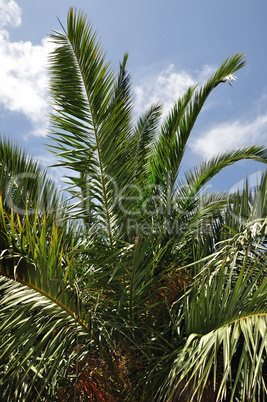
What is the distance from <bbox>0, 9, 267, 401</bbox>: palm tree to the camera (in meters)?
1.96

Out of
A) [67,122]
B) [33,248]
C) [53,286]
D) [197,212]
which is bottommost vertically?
[53,286]

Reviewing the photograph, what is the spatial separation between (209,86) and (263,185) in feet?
3.81

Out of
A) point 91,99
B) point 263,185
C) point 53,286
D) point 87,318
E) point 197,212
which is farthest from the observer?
point 197,212

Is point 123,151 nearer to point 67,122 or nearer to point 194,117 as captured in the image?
point 67,122

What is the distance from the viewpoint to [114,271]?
83.0 inches

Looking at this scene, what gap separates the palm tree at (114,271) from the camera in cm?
196

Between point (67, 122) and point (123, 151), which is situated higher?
point (67, 122)

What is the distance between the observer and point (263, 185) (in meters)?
2.76

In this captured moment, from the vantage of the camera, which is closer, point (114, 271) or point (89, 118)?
point (114, 271)

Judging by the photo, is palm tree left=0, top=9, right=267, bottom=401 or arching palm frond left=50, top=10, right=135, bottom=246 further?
arching palm frond left=50, top=10, right=135, bottom=246

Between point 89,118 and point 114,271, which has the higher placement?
point 89,118

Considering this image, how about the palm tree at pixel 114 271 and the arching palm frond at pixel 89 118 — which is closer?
the palm tree at pixel 114 271

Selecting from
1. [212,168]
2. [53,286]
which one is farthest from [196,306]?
[212,168]

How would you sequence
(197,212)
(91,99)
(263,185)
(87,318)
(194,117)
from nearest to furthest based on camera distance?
(87,318) < (263,185) < (91,99) < (194,117) < (197,212)
